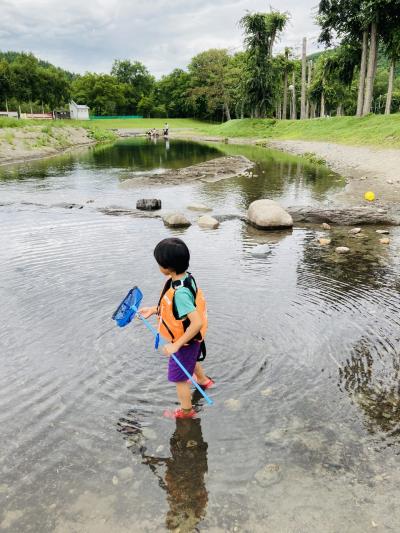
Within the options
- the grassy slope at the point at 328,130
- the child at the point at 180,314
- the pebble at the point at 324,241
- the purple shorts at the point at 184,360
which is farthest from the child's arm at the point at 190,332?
the grassy slope at the point at 328,130

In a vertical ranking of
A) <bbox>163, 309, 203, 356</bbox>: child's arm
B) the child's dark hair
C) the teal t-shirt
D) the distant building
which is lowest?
<bbox>163, 309, 203, 356</bbox>: child's arm

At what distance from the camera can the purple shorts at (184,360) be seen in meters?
4.34

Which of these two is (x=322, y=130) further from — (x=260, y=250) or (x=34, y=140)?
(x=260, y=250)

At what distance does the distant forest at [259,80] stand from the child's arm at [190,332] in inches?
1484

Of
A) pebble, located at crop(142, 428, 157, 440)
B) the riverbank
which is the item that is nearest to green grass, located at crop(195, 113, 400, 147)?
the riverbank

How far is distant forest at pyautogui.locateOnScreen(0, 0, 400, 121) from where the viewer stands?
38250 mm

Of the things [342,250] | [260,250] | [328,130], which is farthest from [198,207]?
[328,130]

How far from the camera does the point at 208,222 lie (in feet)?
42.2

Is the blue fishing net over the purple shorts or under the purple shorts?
over

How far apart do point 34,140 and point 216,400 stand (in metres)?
39.6

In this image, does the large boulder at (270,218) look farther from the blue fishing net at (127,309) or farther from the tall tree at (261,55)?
the tall tree at (261,55)

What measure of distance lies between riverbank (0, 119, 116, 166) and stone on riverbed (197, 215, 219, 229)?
77.1ft

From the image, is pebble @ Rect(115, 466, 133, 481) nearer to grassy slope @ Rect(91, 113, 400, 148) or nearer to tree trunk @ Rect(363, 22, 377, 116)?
grassy slope @ Rect(91, 113, 400, 148)

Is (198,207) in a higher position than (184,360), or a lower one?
lower
